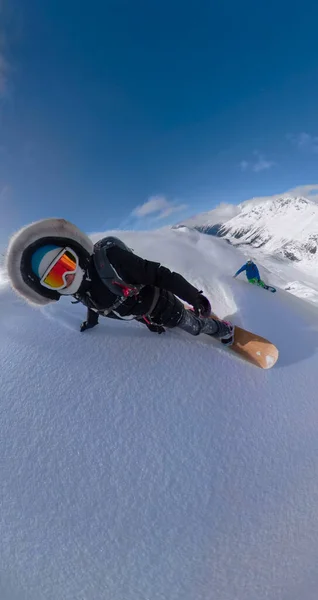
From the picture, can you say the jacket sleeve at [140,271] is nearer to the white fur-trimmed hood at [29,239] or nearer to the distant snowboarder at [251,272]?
the white fur-trimmed hood at [29,239]

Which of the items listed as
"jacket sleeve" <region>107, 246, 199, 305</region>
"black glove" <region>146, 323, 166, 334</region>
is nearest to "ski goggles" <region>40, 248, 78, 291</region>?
"jacket sleeve" <region>107, 246, 199, 305</region>

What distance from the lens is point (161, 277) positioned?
9.69 ft

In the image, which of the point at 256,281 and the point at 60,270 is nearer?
the point at 60,270

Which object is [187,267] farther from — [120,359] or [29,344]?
[29,344]

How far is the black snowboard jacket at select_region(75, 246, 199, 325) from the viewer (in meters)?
2.82

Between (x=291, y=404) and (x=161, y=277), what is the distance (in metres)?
2.08

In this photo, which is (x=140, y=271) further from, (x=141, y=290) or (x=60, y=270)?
(x=60, y=270)

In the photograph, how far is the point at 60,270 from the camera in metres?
2.57

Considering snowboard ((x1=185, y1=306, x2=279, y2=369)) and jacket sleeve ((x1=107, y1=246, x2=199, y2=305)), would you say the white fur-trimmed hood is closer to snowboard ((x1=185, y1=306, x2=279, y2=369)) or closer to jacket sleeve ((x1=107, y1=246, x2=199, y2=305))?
jacket sleeve ((x1=107, y1=246, x2=199, y2=305))

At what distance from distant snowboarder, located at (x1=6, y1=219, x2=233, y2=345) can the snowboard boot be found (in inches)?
1.5

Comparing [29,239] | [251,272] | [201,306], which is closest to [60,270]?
[29,239]

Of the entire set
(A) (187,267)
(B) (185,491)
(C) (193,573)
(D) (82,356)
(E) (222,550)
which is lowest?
(C) (193,573)

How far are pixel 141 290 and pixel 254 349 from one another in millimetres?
1810

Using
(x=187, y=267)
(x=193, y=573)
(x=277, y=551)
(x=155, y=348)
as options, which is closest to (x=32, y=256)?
(x=155, y=348)
